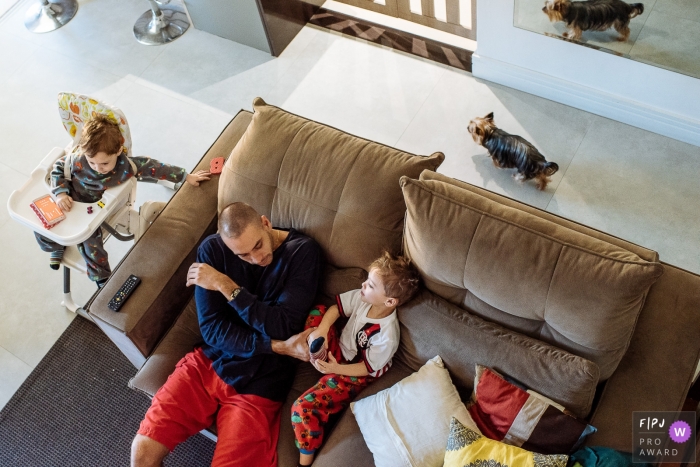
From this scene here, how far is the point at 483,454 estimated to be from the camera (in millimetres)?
1614

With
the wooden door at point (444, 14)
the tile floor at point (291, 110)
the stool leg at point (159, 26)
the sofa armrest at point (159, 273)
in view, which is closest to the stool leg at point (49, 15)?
the tile floor at point (291, 110)

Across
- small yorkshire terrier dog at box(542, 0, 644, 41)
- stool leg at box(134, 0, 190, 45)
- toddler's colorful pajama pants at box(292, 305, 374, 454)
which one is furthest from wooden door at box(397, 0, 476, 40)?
toddler's colorful pajama pants at box(292, 305, 374, 454)

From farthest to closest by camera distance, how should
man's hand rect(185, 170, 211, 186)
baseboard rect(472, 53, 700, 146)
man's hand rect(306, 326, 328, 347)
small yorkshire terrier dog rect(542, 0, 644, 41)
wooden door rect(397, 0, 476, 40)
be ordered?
wooden door rect(397, 0, 476, 40), baseboard rect(472, 53, 700, 146), small yorkshire terrier dog rect(542, 0, 644, 41), man's hand rect(185, 170, 211, 186), man's hand rect(306, 326, 328, 347)

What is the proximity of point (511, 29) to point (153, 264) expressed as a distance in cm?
197

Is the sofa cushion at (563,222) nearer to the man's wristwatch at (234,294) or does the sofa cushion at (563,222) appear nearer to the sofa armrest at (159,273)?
the man's wristwatch at (234,294)

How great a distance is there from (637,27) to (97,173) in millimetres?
2307

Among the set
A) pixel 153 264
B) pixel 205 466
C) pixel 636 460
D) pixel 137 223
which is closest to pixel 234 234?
pixel 153 264

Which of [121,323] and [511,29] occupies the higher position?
[511,29]

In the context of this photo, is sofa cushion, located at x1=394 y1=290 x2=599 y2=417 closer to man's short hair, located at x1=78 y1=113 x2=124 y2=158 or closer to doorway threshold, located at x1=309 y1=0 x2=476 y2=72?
man's short hair, located at x1=78 y1=113 x2=124 y2=158

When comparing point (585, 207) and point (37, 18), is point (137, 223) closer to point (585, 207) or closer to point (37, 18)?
point (585, 207)

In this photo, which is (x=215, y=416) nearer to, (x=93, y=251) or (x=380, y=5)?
(x=93, y=251)

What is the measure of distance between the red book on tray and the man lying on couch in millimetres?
590

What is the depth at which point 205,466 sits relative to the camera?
7.70 ft

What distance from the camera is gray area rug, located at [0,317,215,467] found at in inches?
95.4
